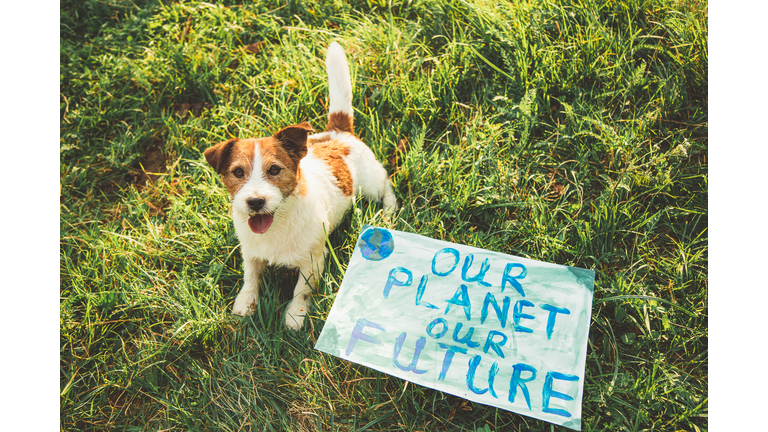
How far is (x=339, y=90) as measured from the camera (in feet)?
9.16

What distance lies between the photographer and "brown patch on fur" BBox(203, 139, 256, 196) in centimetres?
211

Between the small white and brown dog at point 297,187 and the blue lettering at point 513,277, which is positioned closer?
the small white and brown dog at point 297,187

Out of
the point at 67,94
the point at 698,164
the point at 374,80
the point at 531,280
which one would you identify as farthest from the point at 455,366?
the point at 67,94

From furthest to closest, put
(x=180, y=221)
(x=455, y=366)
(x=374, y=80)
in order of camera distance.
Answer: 1. (x=374, y=80)
2. (x=180, y=221)
3. (x=455, y=366)

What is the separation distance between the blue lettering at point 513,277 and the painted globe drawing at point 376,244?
0.64m

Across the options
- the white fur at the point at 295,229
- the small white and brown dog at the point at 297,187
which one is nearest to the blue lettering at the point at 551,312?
the small white and brown dog at the point at 297,187

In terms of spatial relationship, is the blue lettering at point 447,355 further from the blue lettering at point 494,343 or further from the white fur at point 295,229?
the white fur at point 295,229

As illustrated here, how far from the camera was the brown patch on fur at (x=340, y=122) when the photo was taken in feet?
9.26

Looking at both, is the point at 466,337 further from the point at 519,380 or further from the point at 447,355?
the point at 519,380

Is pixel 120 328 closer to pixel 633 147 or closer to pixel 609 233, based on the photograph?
pixel 609 233

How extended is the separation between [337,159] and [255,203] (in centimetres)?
77

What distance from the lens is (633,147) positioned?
8.32 feet

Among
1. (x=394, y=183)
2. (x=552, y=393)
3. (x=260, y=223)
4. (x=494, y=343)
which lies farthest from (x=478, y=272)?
(x=260, y=223)

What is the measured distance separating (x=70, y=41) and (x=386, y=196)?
10.6 feet
